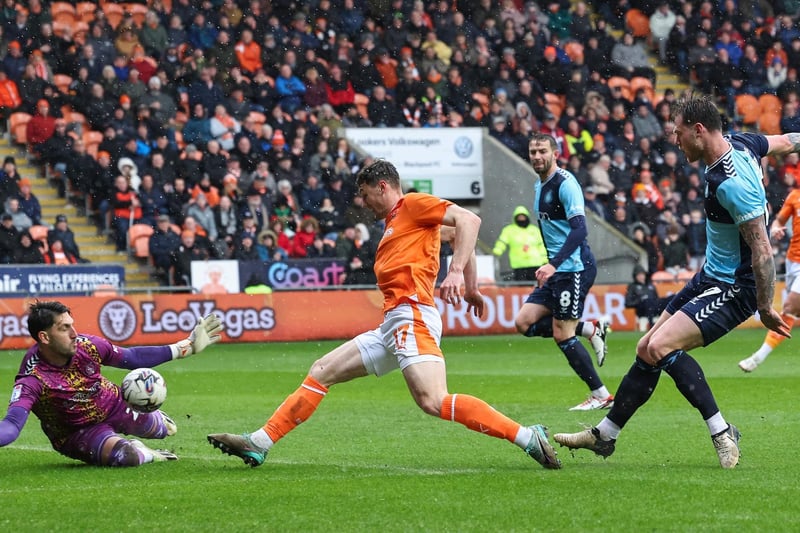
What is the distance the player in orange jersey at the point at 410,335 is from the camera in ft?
24.7

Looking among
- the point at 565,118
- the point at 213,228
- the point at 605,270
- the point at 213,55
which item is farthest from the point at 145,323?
the point at 565,118

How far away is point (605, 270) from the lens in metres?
26.7

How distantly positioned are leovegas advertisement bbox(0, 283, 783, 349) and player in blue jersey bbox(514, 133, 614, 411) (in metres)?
8.44

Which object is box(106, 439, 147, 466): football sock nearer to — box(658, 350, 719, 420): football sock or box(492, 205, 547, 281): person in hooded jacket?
box(658, 350, 719, 420): football sock

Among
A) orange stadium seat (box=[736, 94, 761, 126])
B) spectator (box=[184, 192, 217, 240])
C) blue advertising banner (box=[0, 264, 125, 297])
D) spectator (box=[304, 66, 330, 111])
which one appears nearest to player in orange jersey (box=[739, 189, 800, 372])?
spectator (box=[184, 192, 217, 240])

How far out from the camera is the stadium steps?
920 inches

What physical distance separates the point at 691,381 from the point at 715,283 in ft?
1.98

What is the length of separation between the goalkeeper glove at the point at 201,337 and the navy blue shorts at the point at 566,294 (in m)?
4.56

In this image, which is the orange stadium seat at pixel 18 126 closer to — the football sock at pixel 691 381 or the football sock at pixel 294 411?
the football sock at pixel 294 411

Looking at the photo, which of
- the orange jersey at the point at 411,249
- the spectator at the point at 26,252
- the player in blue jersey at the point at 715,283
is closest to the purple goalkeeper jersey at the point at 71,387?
the orange jersey at the point at 411,249

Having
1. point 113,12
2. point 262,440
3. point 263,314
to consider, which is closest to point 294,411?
point 262,440

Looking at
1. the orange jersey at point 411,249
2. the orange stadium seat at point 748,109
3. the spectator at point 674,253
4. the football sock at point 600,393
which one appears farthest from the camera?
the orange stadium seat at point 748,109

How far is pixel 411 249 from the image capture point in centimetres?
783

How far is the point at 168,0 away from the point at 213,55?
6.17ft
